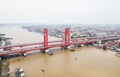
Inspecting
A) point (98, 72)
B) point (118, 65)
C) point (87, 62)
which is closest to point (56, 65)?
point (87, 62)

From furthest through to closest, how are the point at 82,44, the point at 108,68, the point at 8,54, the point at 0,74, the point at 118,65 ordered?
the point at 82,44 → the point at 8,54 → the point at 118,65 → the point at 108,68 → the point at 0,74

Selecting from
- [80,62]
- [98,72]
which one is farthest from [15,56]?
[98,72]

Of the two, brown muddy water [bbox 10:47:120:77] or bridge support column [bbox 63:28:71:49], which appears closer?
brown muddy water [bbox 10:47:120:77]

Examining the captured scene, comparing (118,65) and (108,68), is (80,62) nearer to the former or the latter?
(108,68)

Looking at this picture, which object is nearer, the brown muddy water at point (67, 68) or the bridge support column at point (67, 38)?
the brown muddy water at point (67, 68)

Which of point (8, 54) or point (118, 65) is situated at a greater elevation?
point (8, 54)

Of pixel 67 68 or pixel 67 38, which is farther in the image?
pixel 67 38

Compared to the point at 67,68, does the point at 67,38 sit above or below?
above

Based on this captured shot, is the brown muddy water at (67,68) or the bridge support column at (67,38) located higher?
the bridge support column at (67,38)

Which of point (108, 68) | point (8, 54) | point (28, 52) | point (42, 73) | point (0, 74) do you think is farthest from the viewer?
point (28, 52)

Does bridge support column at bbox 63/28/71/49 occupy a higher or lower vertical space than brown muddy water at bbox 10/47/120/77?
higher

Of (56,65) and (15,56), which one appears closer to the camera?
(56,65)
